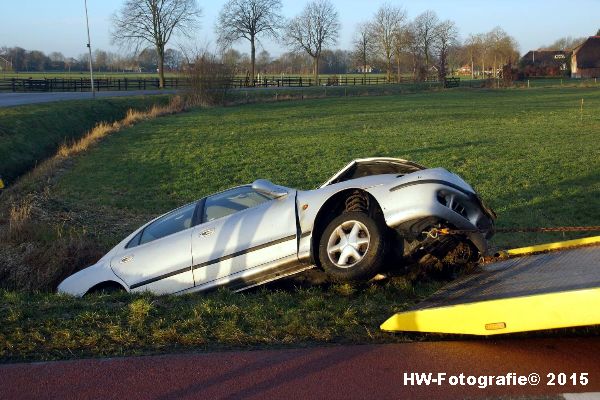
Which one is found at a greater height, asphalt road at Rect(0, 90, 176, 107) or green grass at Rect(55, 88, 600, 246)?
asphalt road at Rect(0, 90, 176, 107)

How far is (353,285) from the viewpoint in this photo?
627cm

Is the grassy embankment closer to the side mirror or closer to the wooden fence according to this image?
the side mirror

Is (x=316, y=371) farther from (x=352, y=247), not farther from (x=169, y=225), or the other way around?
(x=169, y=225)

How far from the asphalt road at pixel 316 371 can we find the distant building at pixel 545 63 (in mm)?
95320

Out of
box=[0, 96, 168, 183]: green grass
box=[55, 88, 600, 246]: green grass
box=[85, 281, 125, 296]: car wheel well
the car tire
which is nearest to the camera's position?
the car tire

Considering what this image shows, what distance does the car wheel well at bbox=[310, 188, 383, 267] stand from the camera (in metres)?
6.21

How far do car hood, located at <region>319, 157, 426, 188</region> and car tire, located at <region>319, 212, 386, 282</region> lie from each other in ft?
2.17

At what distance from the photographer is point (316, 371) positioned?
4320 millimetres

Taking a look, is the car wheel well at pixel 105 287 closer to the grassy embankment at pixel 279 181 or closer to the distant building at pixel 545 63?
the grassy embankment at pixel 279 181

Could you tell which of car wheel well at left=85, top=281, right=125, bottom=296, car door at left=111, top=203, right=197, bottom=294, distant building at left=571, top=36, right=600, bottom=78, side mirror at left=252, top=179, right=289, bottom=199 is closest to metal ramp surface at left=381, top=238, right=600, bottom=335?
side mirror at left=252, top=179, right=289, bottom=199

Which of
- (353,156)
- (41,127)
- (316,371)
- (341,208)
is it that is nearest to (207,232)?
(341,208)

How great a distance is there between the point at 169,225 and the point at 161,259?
1.89 ft

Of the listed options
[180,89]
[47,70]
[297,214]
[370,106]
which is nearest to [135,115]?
[180,89]

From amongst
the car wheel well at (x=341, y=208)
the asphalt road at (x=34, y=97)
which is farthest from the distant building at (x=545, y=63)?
the car wheel well at (x=341, y=208)
